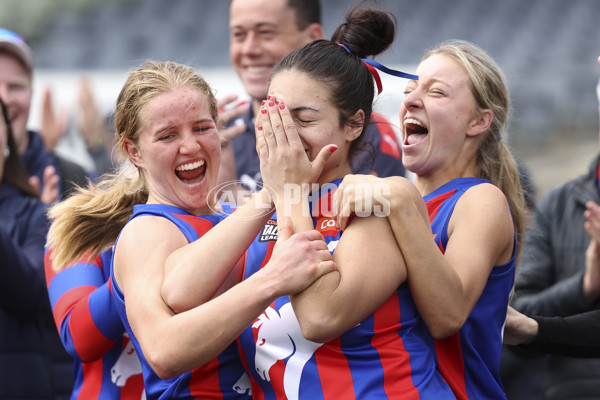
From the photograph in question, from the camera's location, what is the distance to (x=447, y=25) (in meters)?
11.1

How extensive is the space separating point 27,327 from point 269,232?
160cm

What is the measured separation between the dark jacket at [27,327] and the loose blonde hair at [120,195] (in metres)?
0.62

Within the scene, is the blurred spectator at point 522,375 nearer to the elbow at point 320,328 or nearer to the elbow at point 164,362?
the elbow at point 320,328

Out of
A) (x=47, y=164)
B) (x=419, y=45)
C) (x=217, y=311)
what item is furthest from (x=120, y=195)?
(x=419, y=45)

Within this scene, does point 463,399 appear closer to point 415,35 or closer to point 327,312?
point 327,312

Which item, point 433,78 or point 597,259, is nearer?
point 433,78

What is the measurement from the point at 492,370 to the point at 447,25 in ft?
31.0

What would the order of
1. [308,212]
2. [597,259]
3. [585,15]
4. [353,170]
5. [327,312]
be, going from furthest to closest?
[585,15] < [597,259] < [353,170] < [308,212] < [327,312]

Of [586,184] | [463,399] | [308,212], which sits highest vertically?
[308,212]

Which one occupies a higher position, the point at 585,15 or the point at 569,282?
the point at 585,15

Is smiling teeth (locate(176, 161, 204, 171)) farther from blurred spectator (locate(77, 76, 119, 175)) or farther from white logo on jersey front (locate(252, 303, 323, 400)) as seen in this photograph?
blurred spectator (locate(77, 76, 119, 175))

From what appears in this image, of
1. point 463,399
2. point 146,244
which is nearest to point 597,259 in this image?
point 463,399

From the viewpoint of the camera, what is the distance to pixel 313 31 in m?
4.23

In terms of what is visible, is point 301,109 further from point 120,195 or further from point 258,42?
point 258,42
